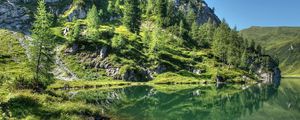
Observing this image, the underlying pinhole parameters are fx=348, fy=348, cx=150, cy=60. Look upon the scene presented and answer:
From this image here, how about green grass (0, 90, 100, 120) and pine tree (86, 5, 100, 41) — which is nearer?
green grass (0, 90, 100, 120)

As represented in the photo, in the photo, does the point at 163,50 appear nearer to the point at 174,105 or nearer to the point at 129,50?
the point at 129,50

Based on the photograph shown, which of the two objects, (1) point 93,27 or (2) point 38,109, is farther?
(1) point 93,27

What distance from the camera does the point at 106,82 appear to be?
142 metres

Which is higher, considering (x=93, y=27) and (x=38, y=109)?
(x=93, y=27)

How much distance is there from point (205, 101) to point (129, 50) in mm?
89242

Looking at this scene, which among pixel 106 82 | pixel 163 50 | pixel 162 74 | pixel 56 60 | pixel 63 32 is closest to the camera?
pixel 106 82

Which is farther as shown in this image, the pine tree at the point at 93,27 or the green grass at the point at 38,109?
the pine tree at the point at 93,27

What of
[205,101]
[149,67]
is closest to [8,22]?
[149,67]

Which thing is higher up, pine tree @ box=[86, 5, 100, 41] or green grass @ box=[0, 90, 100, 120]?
pine tree @ box=[86, 5, 100, 41]

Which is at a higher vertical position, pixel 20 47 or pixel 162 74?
pixel 20 47

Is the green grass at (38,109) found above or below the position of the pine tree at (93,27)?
below

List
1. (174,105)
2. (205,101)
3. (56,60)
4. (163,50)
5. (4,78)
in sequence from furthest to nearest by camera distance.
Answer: (163,50)
(56,60)
(205,101)
(174,105)
(4,78)

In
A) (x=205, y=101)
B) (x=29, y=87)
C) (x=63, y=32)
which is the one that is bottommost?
(x=205, y=101)

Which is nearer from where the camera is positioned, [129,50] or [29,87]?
[29,87]
